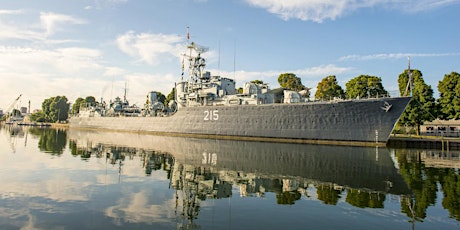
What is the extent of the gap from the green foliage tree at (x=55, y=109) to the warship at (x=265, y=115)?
76.1 m

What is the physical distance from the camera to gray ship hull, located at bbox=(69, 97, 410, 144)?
25422mm

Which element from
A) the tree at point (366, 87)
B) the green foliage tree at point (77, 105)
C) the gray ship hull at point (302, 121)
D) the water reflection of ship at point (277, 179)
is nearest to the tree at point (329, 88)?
the tree at point (366, 87)

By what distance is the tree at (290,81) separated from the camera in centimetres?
5812

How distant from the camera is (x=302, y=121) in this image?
28453 mm

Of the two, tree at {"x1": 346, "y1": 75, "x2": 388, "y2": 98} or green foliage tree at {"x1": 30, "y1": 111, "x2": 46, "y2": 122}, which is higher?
tree at {"x1": 346, "y1": 75, "x2": 388, "y2": 98}

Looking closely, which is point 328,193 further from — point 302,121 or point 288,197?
point 302,121

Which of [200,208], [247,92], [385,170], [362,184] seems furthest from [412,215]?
[247,92]

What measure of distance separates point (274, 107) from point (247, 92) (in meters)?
5.24

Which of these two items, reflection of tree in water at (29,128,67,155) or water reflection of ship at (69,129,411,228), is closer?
water reflection of ship at (69,129,411,228)

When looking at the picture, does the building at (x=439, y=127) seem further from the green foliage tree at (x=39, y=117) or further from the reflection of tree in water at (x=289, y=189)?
the green foliage tree at (x=39, y=117)

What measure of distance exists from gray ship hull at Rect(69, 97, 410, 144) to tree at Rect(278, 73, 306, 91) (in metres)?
28.1

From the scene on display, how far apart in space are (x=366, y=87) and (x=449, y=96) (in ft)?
38.0

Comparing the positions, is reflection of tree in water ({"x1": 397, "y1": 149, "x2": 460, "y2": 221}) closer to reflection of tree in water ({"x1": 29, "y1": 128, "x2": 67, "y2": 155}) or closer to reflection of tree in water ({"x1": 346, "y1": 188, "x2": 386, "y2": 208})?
reflection of tree in water ({"x1": 346, "y1": 188, "x2": 386, "y2": 208})

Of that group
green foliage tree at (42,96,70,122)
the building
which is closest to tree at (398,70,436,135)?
the building
